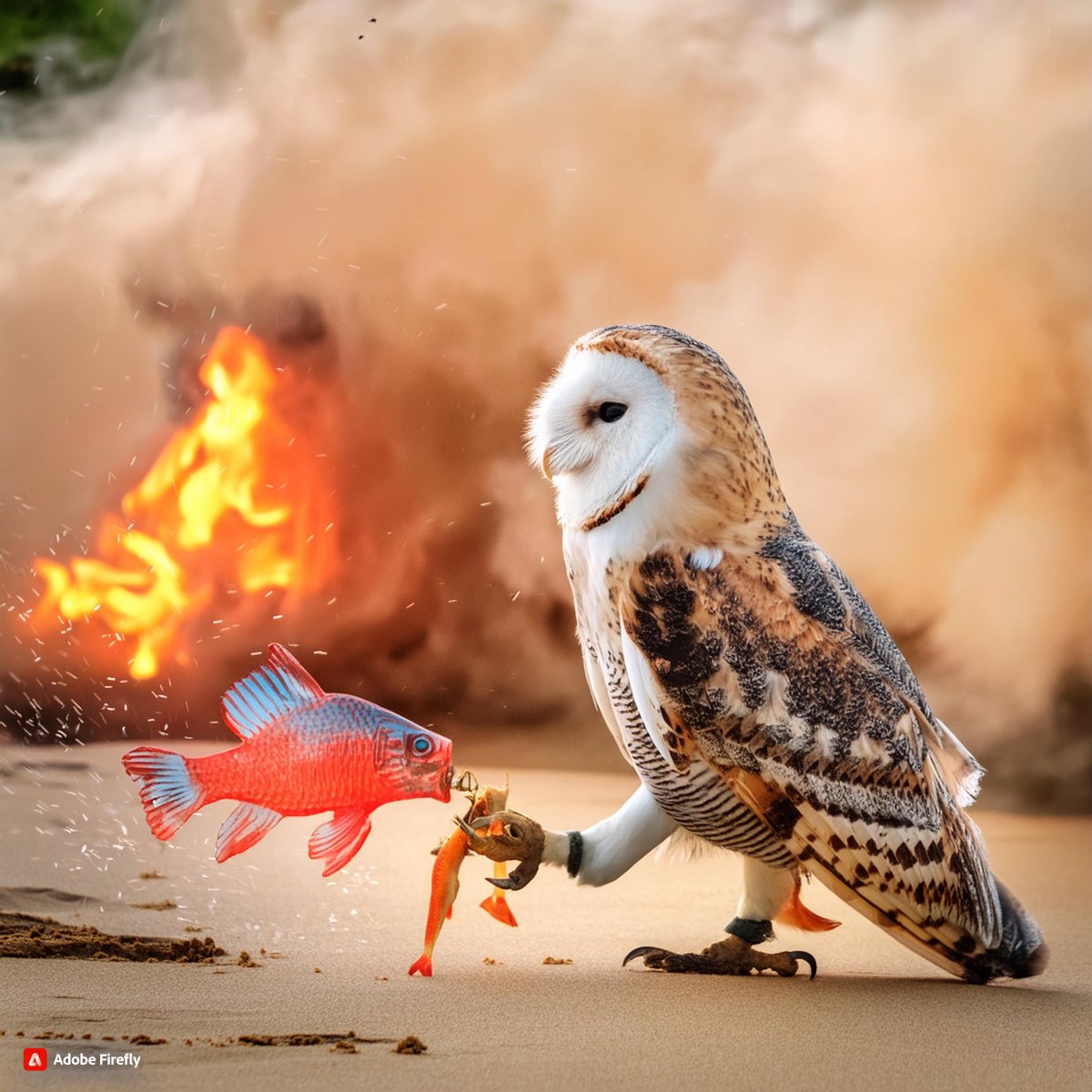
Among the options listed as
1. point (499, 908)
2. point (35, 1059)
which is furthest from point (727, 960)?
point (35, 1059)

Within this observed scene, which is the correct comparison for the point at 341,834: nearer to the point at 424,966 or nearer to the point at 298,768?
the point at 298,768

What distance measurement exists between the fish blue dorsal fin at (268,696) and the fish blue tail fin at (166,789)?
0.08 m

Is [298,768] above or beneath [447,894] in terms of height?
above

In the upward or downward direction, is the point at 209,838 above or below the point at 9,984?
above

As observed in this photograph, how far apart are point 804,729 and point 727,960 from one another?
0.35m

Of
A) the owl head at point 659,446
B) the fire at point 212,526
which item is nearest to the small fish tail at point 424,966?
the owl head at point 659,446

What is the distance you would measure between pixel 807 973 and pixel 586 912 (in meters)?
0.56

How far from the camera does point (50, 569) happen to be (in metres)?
2.58

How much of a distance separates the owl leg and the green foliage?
2200 millimetres

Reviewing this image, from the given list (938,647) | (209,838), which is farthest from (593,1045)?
(938,647)

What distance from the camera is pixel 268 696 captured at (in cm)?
163

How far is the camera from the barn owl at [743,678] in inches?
60.0

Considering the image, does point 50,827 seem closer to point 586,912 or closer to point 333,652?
point 333,652

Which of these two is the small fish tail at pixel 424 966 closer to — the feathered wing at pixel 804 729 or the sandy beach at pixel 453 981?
the sandy beach at pixel 453 981
